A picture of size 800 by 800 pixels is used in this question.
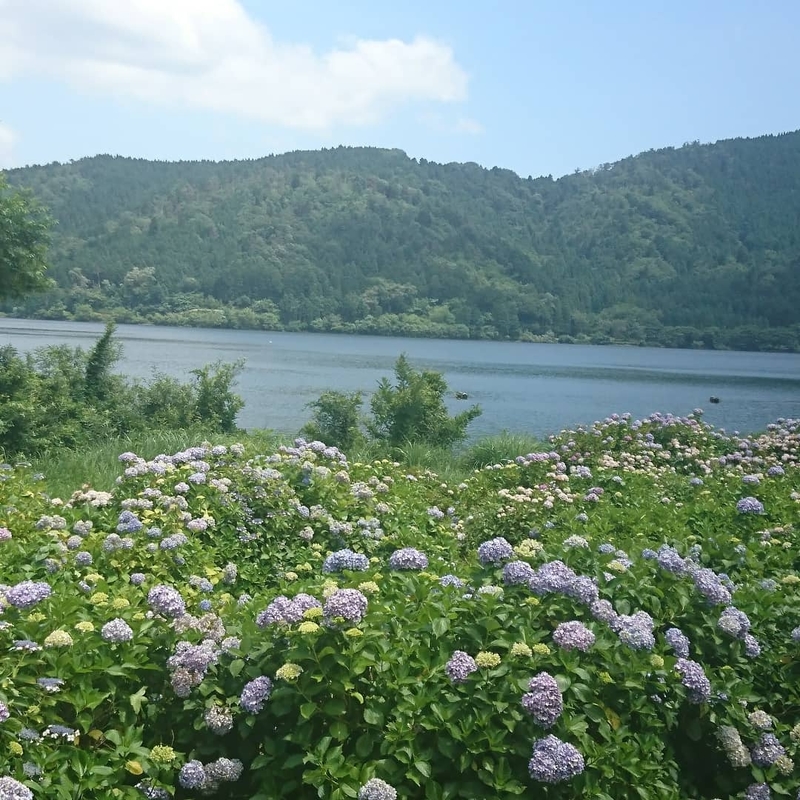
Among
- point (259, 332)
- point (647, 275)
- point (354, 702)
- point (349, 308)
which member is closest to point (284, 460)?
point (354, 702)

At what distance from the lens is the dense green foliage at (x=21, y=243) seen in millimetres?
15742

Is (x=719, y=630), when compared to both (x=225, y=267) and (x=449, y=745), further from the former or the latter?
(x=225, y=267)

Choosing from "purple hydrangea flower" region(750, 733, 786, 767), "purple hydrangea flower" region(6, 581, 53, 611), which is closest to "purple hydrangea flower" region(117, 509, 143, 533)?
"purple hydrangea flower" region(6, 581, 53, 611)

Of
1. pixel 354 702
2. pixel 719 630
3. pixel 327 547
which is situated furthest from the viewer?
pixel 327 547

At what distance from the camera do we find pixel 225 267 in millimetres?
135000

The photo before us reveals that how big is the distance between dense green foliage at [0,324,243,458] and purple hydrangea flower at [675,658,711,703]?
38.2 ft

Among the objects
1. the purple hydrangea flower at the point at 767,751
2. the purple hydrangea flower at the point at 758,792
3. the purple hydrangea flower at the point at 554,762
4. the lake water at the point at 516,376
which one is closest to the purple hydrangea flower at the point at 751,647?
the purple hydrangea flower at the point at 767,751

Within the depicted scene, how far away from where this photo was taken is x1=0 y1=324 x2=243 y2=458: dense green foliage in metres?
13.1

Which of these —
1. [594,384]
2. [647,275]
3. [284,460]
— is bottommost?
[594,384]

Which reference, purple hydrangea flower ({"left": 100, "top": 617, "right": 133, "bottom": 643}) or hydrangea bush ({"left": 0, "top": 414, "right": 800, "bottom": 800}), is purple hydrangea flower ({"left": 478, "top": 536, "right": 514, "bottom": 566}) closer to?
hydrangea bush ({"left": 0, "top": 414, "right": 800, "bottom": 800})

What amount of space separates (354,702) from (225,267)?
137 meters

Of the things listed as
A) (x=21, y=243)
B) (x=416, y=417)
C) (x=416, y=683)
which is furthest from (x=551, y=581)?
(x=21, y=243)

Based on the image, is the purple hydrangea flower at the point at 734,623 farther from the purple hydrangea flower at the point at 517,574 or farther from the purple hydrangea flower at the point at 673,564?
the purple hydrangea flower at the point at 517,574

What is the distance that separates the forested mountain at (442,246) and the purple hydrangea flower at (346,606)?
116683 millimetres
